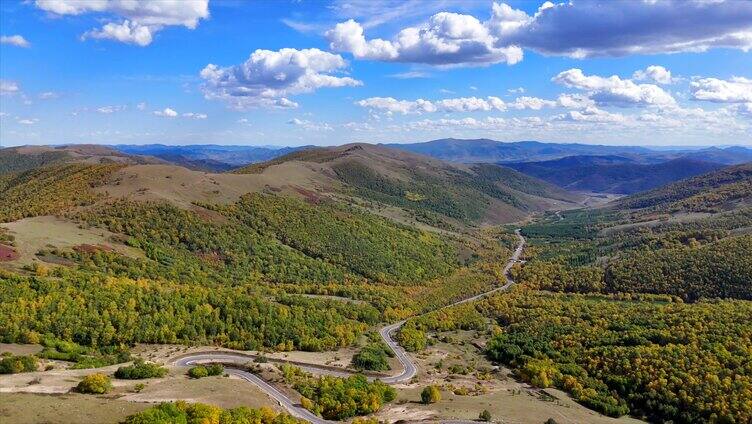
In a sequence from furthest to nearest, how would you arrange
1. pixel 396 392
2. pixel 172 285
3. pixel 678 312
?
pixel 678 312, pixel 172 285, pixel 396 392

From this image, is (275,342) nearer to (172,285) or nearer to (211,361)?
(211,361)

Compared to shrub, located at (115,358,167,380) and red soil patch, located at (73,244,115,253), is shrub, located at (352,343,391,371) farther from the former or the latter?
red soil patch, located at (73,244,115,253)

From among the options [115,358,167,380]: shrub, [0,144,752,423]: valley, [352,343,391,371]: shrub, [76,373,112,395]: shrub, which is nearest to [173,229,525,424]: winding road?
[0,144,752,423]: valley

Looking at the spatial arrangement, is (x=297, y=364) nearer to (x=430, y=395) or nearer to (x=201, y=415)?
(x=430, y=395)

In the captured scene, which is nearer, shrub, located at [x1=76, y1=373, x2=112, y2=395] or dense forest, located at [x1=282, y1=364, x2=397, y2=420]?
shrub, located at [x1=76, y1=373, x2=112, y2=395]

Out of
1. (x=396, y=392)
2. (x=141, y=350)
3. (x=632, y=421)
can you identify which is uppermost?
(x=141, y=350)

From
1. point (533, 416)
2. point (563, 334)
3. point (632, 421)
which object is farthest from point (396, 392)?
point (563, 334)

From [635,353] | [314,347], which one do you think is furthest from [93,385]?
[635,353]
